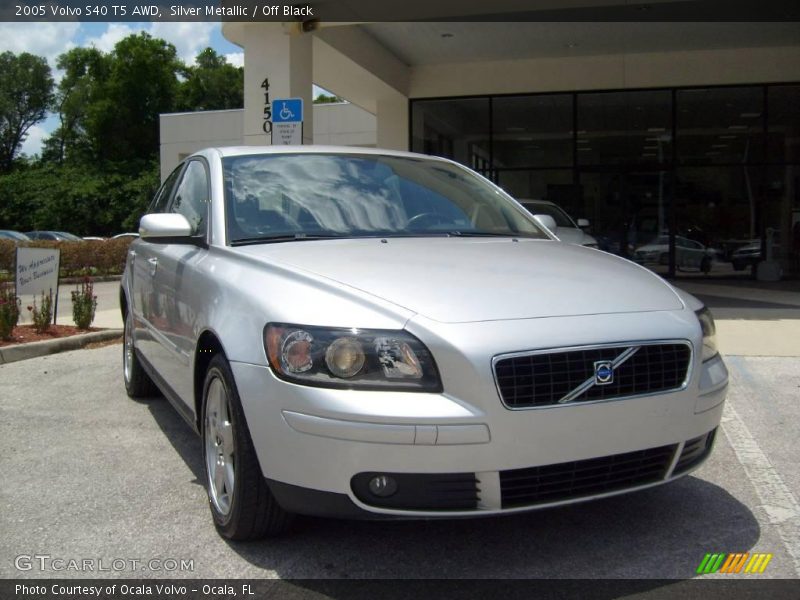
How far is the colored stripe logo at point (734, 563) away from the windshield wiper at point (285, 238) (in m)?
2.09

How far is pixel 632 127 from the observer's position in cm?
1725

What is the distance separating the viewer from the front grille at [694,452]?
3195 mm

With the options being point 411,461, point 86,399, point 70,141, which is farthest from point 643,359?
point 70,141

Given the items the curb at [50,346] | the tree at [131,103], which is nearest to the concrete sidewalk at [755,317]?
the curb at [50,346]

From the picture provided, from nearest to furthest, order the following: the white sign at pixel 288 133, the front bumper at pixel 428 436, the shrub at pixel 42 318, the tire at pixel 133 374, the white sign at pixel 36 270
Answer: the front bumper at pixel 428 436 → the tire at pixel 133 374 → the shrub at pixel 42 318 → the white sign at pixel 36 270 → the white sign at pixel 288 133

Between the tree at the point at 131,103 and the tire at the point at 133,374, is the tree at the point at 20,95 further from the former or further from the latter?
the tire at the point at 133,374

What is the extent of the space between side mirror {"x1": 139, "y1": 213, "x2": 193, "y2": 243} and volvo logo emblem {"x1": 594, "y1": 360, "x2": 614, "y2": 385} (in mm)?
2114

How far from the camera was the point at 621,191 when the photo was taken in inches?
691

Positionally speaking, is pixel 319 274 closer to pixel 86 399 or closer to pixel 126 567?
pixel 126 567

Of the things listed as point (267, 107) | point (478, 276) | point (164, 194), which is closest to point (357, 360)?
point (478, 276)

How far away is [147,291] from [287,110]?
259 inches

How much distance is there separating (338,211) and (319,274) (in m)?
0.98

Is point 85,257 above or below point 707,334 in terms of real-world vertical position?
above

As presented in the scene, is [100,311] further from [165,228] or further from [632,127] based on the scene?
[632,127]
